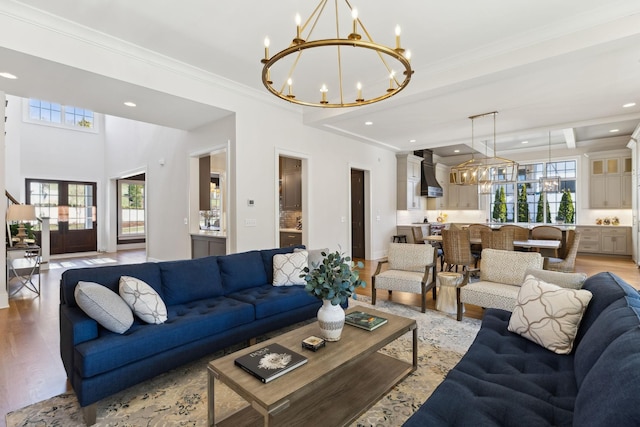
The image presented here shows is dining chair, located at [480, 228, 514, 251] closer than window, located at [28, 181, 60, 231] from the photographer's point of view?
Yes

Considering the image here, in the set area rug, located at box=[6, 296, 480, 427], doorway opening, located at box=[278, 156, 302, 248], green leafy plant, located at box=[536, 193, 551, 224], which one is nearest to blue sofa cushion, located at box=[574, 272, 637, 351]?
area rug, located at box=[6, 296, 480, 427]

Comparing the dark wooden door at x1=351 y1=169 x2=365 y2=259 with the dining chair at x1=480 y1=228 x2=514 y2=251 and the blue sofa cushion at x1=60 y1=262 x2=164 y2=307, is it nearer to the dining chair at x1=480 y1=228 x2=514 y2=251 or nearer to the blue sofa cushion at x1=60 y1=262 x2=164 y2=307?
the dining chair at x1=480 y1=228 x2=514 y2=251

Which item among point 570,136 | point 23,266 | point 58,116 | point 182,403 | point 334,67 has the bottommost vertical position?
point 182,403

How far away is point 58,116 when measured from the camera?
9383 millimetres

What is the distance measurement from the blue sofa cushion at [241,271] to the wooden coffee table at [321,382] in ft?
4.31

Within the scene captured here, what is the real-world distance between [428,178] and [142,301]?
8.83 metres

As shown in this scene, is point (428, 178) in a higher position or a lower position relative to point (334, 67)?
lower

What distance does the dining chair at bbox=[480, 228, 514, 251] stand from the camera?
16.0ft

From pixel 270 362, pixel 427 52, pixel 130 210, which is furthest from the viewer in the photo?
pixel 130 210

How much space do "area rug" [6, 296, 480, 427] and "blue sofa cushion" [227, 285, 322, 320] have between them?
61 cm

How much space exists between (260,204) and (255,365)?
3763 millimetres

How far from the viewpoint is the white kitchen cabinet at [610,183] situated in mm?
8133

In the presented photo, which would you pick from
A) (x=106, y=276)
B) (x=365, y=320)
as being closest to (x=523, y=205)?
(x=365, y=320)

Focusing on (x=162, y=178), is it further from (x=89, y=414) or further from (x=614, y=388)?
(x=614, y=388)
